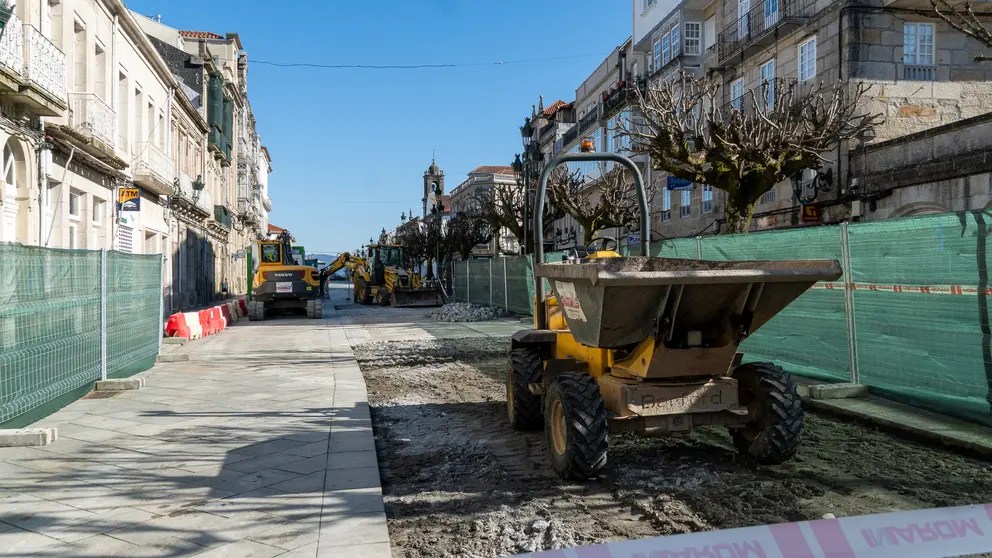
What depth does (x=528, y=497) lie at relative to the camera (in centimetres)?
451

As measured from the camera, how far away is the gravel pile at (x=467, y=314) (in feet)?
72.6

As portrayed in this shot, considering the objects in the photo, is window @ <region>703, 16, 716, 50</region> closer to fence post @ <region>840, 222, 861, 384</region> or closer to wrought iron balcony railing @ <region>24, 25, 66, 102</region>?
wrought iron balcony railing @ <region>24, 25, 66, 102</region>

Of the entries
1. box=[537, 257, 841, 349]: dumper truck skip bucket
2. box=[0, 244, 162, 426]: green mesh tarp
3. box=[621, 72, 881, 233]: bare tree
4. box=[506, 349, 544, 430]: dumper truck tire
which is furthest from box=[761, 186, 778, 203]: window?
box=[537, 257, 841, 349]: dumper truck skip bucket

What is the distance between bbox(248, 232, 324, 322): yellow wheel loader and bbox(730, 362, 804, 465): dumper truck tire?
2107 centimetres

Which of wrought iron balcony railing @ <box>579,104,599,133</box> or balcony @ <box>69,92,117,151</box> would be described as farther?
wrought iron balcony railing @ <box>579,104,599,133</box>

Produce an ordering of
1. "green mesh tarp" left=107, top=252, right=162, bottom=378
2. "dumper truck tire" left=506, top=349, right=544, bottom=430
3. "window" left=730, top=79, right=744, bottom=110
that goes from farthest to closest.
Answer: "window" left=730, top=79, right=744, bottom=110, "green mesh tarp" left=107, top=252, right=162, bottom=378, "dumper truck tire" left=506, top=349, right=544, bottom=430

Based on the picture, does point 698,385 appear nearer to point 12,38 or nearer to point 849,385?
point 849,385

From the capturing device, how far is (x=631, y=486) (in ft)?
15.4

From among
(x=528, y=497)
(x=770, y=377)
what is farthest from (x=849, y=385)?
(x=528, y=497)

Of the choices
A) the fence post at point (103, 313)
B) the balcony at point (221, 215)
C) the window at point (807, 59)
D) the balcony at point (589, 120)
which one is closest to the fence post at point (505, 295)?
the window at point (807, 59)

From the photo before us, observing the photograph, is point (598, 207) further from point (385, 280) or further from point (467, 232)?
point (467, 232)

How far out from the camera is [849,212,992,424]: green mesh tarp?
19.8 ft

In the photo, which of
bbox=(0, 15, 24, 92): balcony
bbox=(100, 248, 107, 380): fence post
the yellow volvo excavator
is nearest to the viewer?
bbox=(100, 248, 107, 380): fence post

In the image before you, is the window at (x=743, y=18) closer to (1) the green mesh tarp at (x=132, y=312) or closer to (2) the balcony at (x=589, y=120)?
(2) the balcony at (x=589, y=120)
